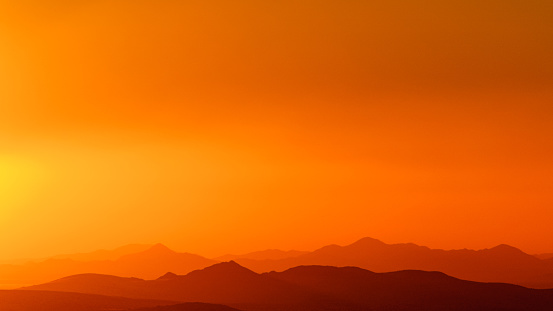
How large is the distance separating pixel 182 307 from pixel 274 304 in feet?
146

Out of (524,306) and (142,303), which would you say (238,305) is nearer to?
(142,303)

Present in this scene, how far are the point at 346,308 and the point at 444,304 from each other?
77.4 ft

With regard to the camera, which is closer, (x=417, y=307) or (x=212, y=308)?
(x=212, y=308)

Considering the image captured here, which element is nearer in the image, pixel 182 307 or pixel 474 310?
pixel 182 307

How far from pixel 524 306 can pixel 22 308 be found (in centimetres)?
11782

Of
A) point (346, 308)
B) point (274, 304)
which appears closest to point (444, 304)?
point (346, 308)

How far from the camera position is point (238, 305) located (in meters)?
199

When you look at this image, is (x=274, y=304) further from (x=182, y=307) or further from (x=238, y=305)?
(x=182, y=307)

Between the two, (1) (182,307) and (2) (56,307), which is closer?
(1) (182,307)

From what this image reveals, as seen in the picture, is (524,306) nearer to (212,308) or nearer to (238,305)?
(238,305)

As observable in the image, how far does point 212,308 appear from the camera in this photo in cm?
15638

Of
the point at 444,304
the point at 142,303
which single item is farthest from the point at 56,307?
the point at 444,304

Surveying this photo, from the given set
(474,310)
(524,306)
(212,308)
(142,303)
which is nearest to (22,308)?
(142,303)

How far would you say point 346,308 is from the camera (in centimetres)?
19625
